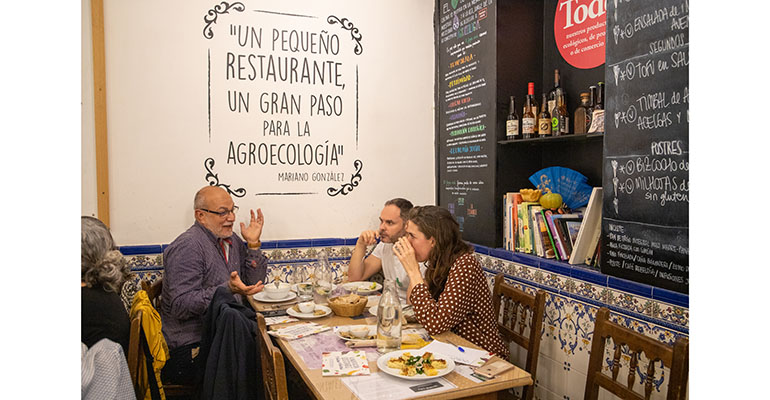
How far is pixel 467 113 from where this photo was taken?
365 cm

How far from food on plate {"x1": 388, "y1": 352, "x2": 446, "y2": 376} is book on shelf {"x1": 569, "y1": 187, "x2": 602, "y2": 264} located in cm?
122

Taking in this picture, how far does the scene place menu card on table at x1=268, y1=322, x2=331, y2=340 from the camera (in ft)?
7.18

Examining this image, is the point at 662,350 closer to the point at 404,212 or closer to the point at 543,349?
the point at 543,349

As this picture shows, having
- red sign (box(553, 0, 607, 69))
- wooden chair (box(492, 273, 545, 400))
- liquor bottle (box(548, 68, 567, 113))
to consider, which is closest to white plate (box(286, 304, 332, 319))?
wooden chair (box(492, 273, 545, 400))

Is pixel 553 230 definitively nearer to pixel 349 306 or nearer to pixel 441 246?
pixel 441 246

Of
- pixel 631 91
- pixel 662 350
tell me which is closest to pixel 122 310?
pixel 662 350

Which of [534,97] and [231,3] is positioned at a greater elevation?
[231,3]

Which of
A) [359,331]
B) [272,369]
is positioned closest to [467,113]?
[359,331]

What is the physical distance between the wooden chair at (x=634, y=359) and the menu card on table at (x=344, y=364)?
100 cm

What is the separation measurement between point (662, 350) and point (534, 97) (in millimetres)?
1960

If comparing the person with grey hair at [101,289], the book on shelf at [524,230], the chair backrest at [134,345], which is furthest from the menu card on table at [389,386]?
the book on shelf at [524,230]

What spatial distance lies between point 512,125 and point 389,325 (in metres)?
1.81

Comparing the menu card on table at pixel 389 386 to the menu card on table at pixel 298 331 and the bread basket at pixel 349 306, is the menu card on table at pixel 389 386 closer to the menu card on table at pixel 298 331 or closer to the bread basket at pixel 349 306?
the menu card on table at pixel 298 331

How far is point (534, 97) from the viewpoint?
10.7ft
